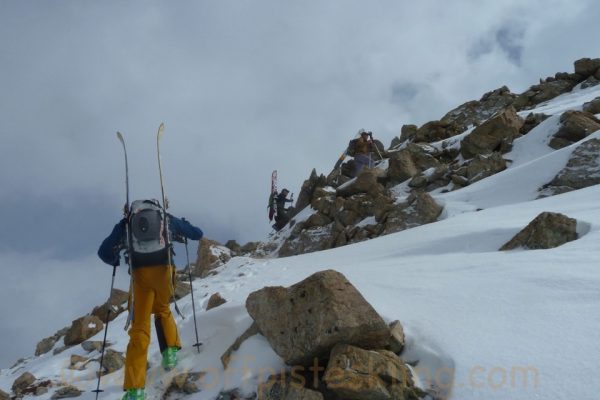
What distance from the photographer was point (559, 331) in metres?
3.19

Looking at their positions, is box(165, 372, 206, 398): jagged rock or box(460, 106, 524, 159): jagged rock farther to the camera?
box(460, 106, 524, 159): jagged rock

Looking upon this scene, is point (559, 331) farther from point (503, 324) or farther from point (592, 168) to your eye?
point (592, 168)

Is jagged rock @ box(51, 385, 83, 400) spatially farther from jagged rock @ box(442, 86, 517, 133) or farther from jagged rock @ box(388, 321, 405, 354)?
jagged rock @ box(442, 86, 517, 133)

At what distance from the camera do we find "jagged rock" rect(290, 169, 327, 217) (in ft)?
88.4

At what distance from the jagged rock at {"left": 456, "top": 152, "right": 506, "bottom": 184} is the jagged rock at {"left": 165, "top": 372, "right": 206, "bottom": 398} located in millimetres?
14446

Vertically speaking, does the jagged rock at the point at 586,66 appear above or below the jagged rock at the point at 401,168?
above

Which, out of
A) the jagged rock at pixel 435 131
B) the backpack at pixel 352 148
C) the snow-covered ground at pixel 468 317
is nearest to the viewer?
the snow-covered ground at pixel 468 317

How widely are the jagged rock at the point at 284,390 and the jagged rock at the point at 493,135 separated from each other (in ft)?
56.9

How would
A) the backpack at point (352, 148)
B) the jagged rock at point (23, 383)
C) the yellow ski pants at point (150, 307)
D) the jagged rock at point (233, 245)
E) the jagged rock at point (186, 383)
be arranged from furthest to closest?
1. the backpack at point (352, 148)
2. the jagged rock at point (233, 245)
3. the jagged rock at point (23, 383)
4. the yellow ski pants at point (150, 307)
5. the jagged rock at point (186, 383)

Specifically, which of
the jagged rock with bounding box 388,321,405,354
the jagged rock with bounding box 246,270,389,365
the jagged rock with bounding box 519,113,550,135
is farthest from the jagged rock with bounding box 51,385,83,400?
the jagged rock with bounding box 519,113,550,135

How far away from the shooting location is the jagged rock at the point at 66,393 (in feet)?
16.3

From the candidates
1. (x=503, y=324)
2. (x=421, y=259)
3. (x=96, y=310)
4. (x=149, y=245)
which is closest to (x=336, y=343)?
(x=503, y=324)

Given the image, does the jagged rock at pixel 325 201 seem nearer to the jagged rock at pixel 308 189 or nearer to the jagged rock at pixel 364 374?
the jagged rock at pixel 308 189

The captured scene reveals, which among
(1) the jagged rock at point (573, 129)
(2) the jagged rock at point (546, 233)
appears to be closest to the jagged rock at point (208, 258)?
A: (2) the jagged rock at point (546, 233)
